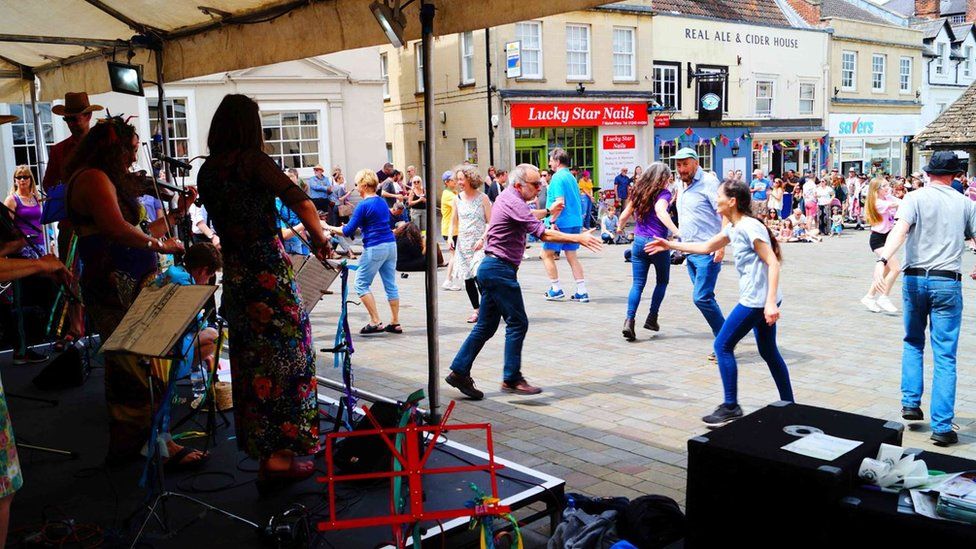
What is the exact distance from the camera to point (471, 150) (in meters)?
25.2

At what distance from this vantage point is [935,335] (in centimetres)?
500

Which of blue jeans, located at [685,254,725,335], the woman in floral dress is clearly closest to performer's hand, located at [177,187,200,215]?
blue jeans, located at [685,254,725,335]

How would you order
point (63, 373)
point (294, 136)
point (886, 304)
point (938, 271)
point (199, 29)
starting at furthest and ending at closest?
point (294, 136)
point (886, 304)
point (199, 29)
point (63, 373)
point (938, 271)

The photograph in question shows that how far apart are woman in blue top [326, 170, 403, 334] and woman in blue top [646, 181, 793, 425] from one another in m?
3.83

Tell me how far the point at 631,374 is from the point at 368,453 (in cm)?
341

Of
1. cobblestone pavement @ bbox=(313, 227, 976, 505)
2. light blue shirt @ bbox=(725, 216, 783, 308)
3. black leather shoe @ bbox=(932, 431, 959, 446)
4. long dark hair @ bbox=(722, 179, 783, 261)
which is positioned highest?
Result: long dark hair @ bbox=(722, 179, 783, 261)

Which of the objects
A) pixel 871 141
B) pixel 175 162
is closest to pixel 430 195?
pixel 175 162

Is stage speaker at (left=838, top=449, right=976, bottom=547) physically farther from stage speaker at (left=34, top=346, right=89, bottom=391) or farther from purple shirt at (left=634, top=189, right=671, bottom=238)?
purple shirt at (left=634, top=189, right=671, bottom=238)

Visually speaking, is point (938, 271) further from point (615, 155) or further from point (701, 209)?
point (615, 155)

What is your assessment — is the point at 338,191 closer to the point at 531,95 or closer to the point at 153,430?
the point at 531,95

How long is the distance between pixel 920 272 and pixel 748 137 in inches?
1055

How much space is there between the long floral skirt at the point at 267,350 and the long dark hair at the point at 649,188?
5.15 meters

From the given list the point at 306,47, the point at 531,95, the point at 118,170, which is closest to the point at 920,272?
the point at 306,47

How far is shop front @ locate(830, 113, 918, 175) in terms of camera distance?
34.1 metres
